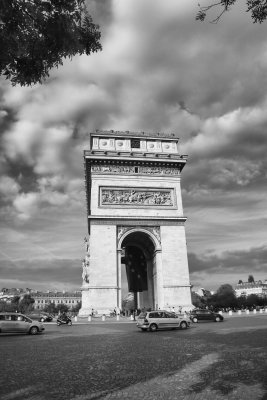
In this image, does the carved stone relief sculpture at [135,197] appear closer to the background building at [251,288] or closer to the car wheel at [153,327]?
the car wheel at [153,327]

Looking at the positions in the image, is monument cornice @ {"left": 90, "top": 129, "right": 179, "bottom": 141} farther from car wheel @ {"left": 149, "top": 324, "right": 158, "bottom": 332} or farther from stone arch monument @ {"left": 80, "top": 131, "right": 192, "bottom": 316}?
car wheel @ {"left": 149, "top": 324, "right": 158, "bottom": 332}

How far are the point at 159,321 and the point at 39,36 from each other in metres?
17.0

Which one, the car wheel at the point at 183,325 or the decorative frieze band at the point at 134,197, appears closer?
the car wheel at the point at 183,325

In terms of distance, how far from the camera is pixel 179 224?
114ft

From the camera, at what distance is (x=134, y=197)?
115 ft

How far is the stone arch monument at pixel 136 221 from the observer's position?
3175cm

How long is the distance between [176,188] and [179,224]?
13.4ft

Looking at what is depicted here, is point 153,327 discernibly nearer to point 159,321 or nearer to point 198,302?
point 159,321

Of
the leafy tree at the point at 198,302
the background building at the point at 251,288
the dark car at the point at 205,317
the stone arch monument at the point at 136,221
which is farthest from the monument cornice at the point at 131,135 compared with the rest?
the background building at the point at 251,288

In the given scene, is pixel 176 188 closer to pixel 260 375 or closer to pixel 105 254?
pixel 105 254

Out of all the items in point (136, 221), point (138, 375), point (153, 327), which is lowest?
point (138, 375)

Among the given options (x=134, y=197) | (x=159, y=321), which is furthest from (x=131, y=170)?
(x=159, y=321)

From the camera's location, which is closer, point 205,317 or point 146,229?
point 205,317

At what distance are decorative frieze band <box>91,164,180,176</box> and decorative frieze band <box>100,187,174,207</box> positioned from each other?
197 centimetres
